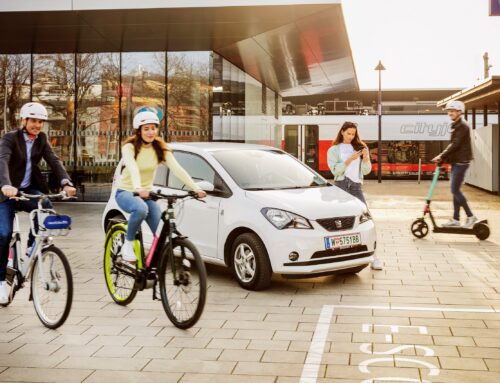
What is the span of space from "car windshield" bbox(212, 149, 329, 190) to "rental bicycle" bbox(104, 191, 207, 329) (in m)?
1.87

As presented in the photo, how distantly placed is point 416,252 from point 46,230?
6039 millimetres

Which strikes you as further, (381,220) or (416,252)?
(381,220)

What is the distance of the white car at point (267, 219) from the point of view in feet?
24.7

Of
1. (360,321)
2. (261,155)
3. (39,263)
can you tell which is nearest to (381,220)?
(261,155)

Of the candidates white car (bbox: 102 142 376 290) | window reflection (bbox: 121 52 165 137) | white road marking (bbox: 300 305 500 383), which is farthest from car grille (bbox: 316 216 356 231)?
window reflection (bbox: 121 52 165 137)

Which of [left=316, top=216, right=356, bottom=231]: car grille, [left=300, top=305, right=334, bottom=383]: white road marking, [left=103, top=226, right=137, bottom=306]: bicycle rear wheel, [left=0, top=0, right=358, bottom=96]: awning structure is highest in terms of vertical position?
[left=0, top=0, right=358, bottom=96]: awning structure

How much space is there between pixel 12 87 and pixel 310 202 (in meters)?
14.8

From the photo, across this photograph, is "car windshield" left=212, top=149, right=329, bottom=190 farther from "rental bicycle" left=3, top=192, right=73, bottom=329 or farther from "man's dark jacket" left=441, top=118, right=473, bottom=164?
"man's dark jacket" left=441, top=118, right=473, bottom=164

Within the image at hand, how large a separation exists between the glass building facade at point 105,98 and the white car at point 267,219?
1072 cm

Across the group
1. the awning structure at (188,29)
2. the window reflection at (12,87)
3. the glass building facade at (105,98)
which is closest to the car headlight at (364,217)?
the awning structure at (188,29)

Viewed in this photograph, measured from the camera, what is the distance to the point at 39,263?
6.09 metres

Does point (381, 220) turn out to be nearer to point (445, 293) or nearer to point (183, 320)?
point (445, 293)

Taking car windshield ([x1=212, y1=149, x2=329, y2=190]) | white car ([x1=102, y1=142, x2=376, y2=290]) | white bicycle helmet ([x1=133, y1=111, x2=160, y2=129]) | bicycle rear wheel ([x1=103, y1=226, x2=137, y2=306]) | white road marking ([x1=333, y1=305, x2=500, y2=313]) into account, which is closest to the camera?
white bicycle helmet ([x1=133, y1=111, x2=160, y2=129])

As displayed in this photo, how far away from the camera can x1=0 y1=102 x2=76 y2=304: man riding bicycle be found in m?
6.34
